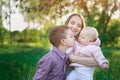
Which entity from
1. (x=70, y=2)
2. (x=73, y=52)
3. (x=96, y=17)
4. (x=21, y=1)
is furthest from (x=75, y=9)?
Answer: (x=73, y=52)

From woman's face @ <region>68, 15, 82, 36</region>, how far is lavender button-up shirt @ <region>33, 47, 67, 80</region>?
37 centimetres

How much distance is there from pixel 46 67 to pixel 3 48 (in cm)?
656

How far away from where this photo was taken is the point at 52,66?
10.5 feet

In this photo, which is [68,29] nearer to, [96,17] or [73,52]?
[73,52]

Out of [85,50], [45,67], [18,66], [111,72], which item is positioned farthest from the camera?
[18,66]

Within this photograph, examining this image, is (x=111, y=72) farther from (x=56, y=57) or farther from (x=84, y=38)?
(x=56, y=57)

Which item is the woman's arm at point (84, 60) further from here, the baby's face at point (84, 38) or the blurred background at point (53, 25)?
the blurred background at point (53, 25)

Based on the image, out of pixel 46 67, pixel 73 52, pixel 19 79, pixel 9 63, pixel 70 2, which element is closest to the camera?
pixel 46 67

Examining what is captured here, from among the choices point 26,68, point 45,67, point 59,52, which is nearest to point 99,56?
point 59,52

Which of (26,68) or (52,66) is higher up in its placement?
(52,66)

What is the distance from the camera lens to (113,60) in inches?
289

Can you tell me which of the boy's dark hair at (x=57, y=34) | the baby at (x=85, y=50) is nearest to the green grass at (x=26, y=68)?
the baby at (x=85, y=50)

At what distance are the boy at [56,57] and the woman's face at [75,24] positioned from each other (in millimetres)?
284

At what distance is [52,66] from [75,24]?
0.53m
